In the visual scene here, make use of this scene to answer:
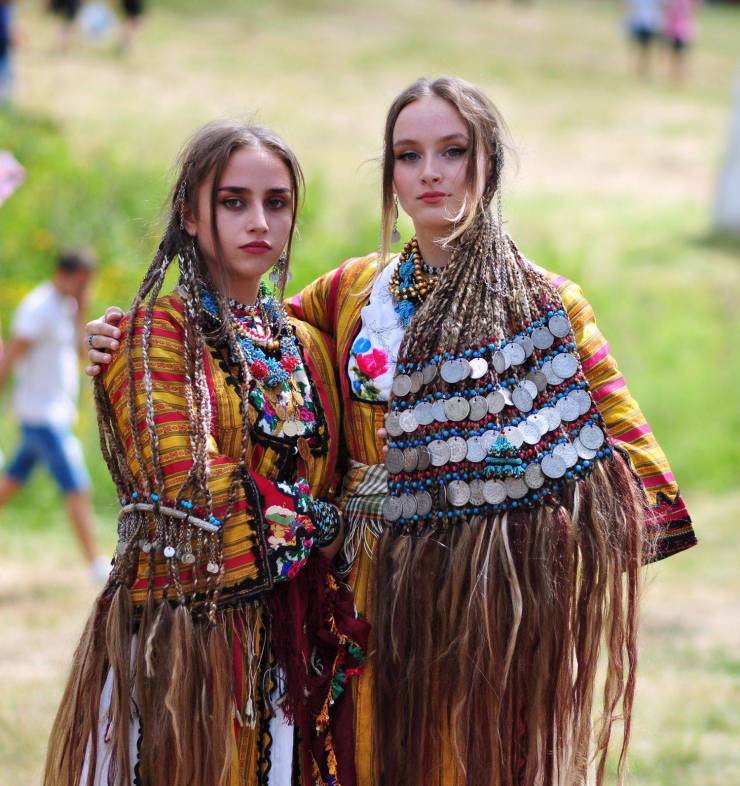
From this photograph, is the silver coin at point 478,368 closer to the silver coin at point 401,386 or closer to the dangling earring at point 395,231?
the silver coin at point 401,386

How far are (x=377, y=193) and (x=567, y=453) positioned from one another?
465cm

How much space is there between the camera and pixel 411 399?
293 centimetres

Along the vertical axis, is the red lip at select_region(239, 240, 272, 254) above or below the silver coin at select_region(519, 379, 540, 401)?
above

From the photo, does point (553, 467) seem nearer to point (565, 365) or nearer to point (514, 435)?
point (514, 435)

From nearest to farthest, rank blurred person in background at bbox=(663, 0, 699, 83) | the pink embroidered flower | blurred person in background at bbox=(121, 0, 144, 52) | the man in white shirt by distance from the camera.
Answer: the pink embroidered flower, the man in white shirt, blurred person in background at bbox=(121, 0, 144, 52), blurred person in background at bbox=(663, 0, 699, 83)

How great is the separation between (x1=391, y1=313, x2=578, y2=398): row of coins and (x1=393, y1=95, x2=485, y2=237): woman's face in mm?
321

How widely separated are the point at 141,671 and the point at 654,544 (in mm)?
1180

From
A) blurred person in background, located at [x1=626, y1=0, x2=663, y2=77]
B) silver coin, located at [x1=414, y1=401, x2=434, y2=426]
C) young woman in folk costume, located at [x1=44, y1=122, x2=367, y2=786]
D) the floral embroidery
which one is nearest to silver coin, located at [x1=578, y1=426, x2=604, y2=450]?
silver coin, located at [x1=414, y1=401, x2=434, y2=426]

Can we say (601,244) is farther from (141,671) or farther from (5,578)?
(141,671)

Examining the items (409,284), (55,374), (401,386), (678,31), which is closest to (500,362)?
(401,386)

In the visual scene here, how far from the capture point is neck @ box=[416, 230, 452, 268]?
120 inches

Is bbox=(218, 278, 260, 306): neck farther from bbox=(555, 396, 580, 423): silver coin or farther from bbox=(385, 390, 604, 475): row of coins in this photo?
bbox=(555, 396, 580, 423): silver coin

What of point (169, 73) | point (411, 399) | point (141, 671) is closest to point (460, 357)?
point (411, 399)

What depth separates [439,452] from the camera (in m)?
2.88
